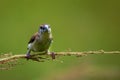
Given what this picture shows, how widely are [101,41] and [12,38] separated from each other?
2.41 ft

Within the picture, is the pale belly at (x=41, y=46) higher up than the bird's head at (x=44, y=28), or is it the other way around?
the bird's head at (x=44, y=28)

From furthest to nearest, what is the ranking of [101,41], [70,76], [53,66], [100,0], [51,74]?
[100,0]
[101,41]
[53,66]
[51,74]
[70,76]


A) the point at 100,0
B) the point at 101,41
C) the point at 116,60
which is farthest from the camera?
the point at 100,0

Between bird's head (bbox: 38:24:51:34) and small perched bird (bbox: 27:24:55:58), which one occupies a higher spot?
bird's head (bbox: 38:24:51:34)

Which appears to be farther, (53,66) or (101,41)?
(101,41)

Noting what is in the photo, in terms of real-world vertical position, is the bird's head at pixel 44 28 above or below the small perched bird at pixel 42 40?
above

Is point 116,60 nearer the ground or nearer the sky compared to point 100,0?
nearer the ground

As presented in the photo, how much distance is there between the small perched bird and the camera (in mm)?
1964

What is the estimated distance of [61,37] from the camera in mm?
4246

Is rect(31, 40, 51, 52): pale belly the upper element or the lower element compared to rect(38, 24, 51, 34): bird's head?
lower

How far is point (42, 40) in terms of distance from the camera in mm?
2021

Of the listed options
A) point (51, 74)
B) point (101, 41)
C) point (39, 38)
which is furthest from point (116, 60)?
point (39, 38)

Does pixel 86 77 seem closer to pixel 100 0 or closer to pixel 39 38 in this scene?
pixel 39 38

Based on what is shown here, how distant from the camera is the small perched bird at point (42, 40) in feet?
6.44
